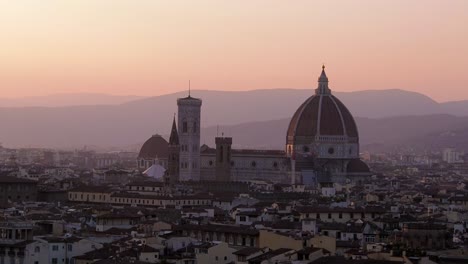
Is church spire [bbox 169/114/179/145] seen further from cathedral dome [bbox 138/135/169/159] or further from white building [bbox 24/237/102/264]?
white building [bbox 24/237/102/264]

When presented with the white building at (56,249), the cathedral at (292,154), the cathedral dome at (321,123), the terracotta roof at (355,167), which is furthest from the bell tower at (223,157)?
→ the white building at (56,249)

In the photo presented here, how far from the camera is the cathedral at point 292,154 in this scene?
5782 inches

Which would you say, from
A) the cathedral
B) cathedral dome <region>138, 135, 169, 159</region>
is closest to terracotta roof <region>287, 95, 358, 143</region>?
the cathedral

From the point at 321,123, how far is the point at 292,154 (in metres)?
5.88

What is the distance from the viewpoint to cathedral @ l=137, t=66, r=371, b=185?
146875mm

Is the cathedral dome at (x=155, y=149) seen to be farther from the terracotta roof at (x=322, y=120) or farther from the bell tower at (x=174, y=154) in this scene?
the bell tower at (x=174, y=154)

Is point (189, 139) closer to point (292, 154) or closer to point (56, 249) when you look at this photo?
point (292, 154)

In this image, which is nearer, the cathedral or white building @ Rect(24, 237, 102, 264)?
white building @ Rect(24, 237, 102, 264)

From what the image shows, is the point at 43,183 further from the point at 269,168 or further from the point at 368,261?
the point at 368,261

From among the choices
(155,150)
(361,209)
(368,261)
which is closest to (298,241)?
(368,261)

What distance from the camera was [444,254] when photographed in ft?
172

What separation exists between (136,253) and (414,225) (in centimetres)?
1245

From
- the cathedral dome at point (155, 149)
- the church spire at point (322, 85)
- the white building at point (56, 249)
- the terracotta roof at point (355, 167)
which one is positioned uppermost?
the church spire at point (322, 85)

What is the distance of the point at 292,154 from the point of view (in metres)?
154
